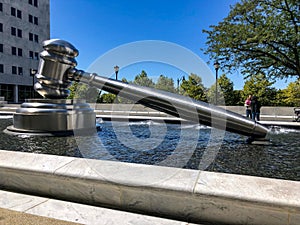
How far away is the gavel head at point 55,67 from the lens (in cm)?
406

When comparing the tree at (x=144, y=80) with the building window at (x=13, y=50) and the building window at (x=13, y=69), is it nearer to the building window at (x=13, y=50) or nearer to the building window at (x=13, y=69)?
the building window at (x=13, y=69)

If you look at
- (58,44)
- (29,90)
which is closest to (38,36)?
(29,90)

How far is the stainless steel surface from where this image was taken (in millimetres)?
2865

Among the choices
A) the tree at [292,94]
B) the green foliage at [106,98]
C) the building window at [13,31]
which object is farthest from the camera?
the building window at [13,31]

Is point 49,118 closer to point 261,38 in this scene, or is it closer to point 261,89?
point 261,38

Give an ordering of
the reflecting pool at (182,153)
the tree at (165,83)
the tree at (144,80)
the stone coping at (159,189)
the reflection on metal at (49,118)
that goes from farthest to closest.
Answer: the reflection on metal at (49,118) < the tree at (165,83) < the tree at (144,80) < the reflecting pool at (182,153) < the stone coping at (159,189)

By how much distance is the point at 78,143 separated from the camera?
368cm

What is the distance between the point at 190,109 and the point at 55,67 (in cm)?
262

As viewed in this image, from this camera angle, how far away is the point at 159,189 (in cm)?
178

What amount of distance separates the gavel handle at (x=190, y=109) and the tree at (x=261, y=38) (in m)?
14.5

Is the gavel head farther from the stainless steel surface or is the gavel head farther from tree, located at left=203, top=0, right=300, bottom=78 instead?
tree, located at left=203, top=0, right=300, bottom=78

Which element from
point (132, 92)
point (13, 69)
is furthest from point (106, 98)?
point (13, 69)

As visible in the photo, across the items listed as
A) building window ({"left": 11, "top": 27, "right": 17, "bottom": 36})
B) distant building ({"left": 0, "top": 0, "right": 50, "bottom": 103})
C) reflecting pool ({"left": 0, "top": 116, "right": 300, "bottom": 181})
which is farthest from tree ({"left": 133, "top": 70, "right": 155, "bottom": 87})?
building window ({"left": 11, "top": 27, "right": 17, "bottom": 36})

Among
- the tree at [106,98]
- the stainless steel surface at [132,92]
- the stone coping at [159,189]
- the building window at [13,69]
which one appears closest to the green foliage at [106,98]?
the tree at [106,98]
